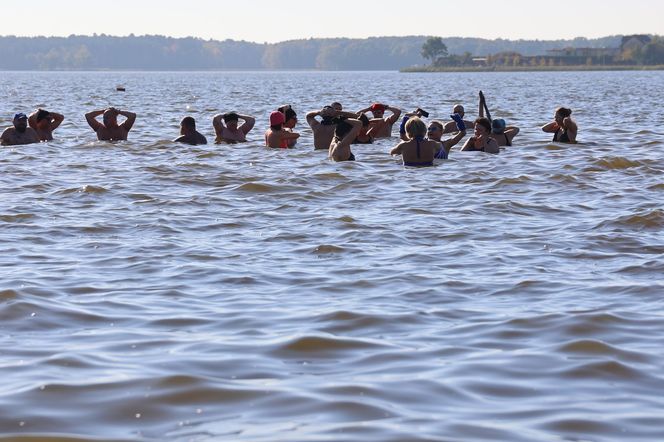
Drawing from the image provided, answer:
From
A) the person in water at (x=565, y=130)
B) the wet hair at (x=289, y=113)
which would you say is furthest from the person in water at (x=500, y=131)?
the wet hair at (x=289, y=113)

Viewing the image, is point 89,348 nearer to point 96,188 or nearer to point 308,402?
point 308,402

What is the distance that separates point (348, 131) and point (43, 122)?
22.9ft

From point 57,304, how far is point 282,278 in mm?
1836

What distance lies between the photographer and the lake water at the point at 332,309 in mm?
5996

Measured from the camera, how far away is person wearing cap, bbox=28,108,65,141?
22703 mm

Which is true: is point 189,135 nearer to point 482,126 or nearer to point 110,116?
point 110,116

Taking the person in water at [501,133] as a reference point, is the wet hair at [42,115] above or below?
Answer: above

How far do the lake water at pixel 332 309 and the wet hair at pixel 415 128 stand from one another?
3.12ft

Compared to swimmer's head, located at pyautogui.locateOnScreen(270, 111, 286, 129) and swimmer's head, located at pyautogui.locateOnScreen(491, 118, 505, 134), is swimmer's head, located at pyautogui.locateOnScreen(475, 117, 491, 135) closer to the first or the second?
swimmer's head, located at pyautogui.locateOnScreen(491, 118, 505, 134)

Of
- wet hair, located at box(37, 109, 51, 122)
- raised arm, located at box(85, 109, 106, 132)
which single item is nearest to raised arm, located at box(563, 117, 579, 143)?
raised arm, located at box(85, 109, 106, 132)

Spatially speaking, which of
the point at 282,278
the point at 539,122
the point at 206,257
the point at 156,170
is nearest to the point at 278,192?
the point at 156,170

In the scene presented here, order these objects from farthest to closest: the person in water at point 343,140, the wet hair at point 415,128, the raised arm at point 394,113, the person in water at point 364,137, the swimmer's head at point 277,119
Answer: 1. the person in water at point 364,137
2. the raised arm at point 394,113
3. the swimmer's head at point 277,119
4. the person in water at point 343,140
5. the wet hair at point 415,128

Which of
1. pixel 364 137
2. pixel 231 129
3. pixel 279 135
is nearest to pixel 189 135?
pixel 231 129

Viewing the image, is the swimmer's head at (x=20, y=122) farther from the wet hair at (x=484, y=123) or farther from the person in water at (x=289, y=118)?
the wet hair at (x=484, y=123)
